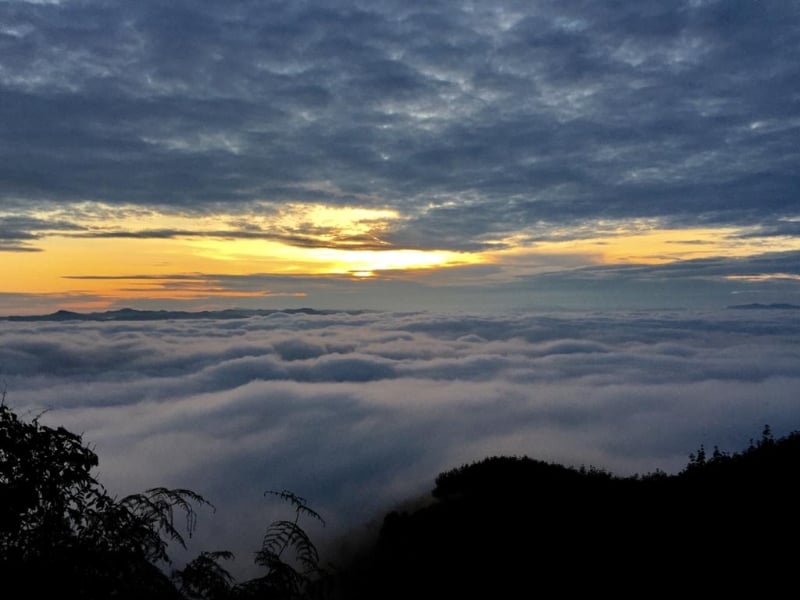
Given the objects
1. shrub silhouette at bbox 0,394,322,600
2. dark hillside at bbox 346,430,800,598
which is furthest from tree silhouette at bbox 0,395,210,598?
dark hillside at bbox 346,430,800,598

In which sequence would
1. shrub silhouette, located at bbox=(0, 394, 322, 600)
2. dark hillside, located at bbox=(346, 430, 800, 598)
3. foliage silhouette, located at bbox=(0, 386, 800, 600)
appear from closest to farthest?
shrub silhouette, located at bbox=(0, 394, 322, 600) < foliage silhouette, located at bbox=(0, 386, 800, 600) < dark hillside, located at bbox=(346, 430, 800, 598)

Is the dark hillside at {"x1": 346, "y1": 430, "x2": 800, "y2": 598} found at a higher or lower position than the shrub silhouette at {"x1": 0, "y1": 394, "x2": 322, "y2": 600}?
lower

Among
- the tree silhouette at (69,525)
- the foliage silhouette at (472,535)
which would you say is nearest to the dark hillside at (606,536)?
the foliage silhouette at (472,535)

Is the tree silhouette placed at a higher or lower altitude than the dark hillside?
higher

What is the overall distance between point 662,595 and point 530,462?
2257 cm

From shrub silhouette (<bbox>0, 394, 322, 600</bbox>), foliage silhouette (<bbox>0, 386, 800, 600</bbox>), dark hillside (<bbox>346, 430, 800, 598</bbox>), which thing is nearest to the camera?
shrub silhouette (<bbox>0, 394, 322, 600</bbox>)

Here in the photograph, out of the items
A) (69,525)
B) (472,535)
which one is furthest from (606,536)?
(69,525)

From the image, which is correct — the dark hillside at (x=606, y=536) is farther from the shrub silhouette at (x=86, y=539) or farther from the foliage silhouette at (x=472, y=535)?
the shrub silhouette at (x=86, y=539)

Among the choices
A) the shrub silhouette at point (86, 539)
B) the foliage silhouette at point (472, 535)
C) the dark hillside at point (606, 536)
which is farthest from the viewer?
the dark hillside at point (606, 536)

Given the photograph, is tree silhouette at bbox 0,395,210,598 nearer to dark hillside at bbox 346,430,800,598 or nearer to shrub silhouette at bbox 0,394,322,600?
shrub silhouette at bbox 0,394,322,600

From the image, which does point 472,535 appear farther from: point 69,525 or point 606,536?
point 69,525

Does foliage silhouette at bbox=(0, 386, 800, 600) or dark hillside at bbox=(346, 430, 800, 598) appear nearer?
foliage silhouette at bbox=(0, 386, 800, 600)

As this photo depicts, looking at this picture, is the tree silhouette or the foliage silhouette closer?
the tree silhouette

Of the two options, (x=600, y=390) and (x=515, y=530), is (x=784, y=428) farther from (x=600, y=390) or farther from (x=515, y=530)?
(x=515, y=530)
